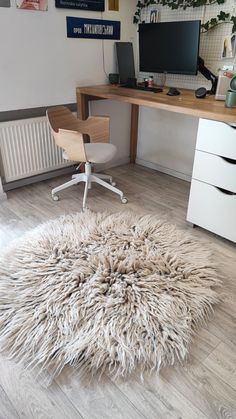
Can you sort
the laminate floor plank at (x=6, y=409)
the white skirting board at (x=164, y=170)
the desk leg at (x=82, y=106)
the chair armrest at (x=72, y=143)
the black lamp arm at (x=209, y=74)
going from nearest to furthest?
1. the laminate floor plank at (x=6, y=409)
2. the chair armrest at (x=72, y=143)
3. the black lamp arm at (x=209, y=74)
4. the desk leg at (x=82, y=106)
5. the white skirting board at (x=164, y=170)

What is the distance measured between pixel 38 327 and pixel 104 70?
91.5 inches

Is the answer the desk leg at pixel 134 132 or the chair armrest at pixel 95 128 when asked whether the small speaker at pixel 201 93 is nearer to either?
the chair armrest at pixel 95 128

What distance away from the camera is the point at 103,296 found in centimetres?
143

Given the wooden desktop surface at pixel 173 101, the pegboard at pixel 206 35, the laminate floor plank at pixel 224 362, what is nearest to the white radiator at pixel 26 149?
the wooden desktop surface at pixel 173 101

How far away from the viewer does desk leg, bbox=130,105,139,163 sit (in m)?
3.06

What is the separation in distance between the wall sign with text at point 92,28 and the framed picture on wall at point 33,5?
8.5 inches

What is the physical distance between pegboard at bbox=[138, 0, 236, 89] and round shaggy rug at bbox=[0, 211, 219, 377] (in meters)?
1.39

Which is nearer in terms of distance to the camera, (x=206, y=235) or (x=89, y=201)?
(x=206, y=235)

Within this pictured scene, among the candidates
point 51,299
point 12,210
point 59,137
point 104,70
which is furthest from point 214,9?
point 51,299

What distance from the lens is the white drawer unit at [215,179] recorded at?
5.57 feet

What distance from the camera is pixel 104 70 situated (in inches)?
108

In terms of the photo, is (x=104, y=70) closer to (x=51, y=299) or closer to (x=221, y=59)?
(x=221, y=59)

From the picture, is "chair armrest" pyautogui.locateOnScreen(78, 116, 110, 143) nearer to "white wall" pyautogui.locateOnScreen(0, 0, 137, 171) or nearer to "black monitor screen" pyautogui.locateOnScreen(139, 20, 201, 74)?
"white wall" pyautogui.locateOnScreen(0, 0, 137, 171)

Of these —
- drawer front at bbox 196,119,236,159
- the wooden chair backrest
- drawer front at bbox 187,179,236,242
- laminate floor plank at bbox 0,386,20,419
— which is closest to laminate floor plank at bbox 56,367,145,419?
laminate floor plank at bbox 0,386,20,419
